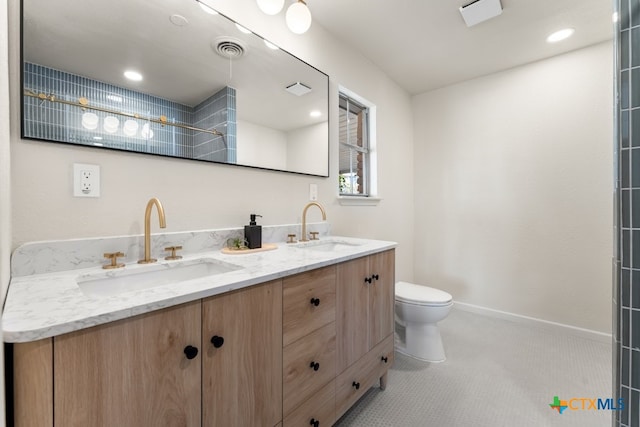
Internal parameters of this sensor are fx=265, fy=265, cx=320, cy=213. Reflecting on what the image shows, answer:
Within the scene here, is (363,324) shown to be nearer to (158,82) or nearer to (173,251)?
(173,251)

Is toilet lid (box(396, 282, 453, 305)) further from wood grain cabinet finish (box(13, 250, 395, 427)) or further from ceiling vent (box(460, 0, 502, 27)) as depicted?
ceiling vent (box(460, 0, 502, 27))

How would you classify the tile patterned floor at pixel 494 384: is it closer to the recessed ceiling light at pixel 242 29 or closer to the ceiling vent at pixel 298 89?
the ceiling vent at pixel 298 89

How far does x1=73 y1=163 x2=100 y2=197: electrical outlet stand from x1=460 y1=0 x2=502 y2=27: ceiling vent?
2325 millimetres

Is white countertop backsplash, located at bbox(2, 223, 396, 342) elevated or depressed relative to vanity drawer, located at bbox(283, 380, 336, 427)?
elevated

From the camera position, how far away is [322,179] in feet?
6.48

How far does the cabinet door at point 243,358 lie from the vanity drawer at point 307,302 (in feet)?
0.13

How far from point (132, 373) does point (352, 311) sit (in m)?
0.90

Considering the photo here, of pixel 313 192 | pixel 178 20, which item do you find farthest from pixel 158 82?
pixel 313 192

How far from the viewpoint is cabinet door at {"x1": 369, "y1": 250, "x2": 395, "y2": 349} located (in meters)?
1.43

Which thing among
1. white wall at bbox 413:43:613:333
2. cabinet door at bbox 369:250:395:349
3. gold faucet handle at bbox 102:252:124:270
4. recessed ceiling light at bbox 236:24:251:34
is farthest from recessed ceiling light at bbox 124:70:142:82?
white wall at bbox 413:43:613:333

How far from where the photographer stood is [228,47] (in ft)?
4.48

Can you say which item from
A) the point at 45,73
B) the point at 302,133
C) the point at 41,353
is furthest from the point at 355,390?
the point at 45,73

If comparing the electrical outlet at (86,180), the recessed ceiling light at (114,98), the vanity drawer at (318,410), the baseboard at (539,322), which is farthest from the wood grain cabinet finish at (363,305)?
the baseboard at (539,322)

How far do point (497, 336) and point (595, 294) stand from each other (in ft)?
2.84
